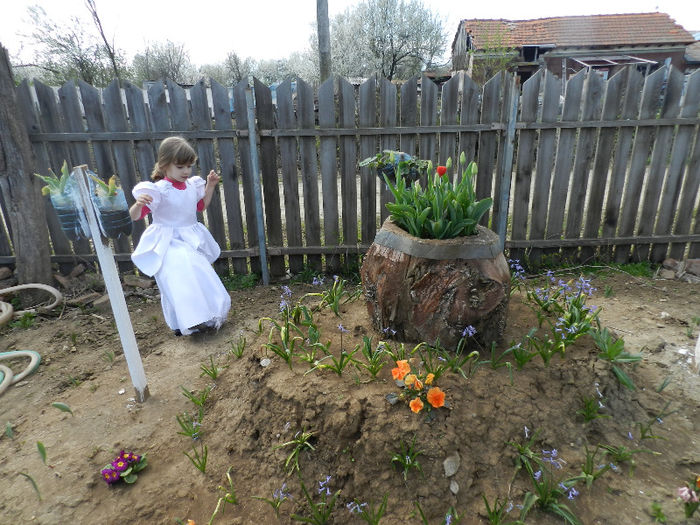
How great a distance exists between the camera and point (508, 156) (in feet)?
13.8

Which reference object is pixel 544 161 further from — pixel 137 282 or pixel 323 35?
pixel 323 35

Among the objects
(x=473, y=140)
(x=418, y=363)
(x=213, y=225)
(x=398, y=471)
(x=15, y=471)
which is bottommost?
(x=15, y=471)

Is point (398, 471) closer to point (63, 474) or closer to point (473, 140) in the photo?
point (63, 474)

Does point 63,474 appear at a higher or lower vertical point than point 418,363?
lower

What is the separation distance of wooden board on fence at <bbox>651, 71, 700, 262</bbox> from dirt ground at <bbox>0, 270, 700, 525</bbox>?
2.27 metres

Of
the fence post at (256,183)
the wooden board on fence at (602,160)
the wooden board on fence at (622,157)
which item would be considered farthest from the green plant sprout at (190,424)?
the wooden board on fence at (622,157)

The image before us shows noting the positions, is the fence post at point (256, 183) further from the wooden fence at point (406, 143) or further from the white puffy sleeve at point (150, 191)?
the white puffy sleeve at point (150, 191)

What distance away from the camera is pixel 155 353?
3330 millimetres

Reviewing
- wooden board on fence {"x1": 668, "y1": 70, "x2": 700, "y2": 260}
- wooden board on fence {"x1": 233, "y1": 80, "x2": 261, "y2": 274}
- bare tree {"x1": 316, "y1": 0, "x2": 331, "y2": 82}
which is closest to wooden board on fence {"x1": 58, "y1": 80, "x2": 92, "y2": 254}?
wooden board on fence {"x1": 233, "y1": 80, "x2": 261, "y2": 274}

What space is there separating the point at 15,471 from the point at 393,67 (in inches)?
1031

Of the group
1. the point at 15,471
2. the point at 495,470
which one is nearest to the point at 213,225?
the point at 15,471

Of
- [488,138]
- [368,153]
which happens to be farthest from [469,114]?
[368,153]

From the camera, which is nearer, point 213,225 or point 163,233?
point 163,233

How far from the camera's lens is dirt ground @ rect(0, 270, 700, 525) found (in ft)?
6.14
